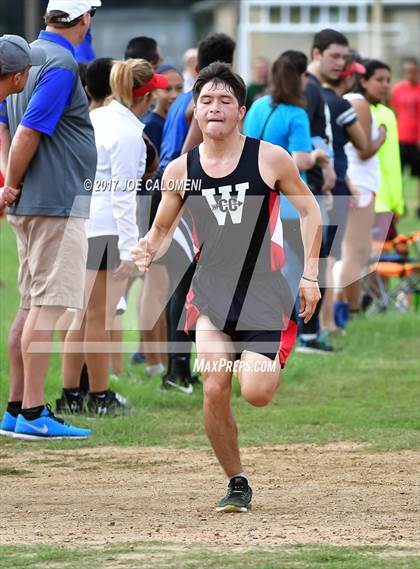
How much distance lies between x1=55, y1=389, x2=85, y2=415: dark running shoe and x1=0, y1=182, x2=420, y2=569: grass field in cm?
18

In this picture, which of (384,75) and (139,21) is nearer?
(384,75)

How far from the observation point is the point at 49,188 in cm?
816

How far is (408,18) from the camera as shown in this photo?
59.7m

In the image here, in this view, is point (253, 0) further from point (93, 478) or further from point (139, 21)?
point (93, 478)

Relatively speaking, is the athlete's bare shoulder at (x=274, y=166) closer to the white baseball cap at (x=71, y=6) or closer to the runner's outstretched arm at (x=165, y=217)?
the runner's outstretched arm at (x=165, y=217)

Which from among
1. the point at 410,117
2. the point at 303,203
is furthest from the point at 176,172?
the point at 410,117

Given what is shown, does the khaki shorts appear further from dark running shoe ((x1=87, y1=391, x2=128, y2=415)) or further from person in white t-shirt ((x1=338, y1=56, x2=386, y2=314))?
person in white t-shirt ((x1=338, y1=56, x2=386, y2=314))

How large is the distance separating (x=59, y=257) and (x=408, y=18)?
53.7m

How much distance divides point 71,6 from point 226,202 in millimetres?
2269

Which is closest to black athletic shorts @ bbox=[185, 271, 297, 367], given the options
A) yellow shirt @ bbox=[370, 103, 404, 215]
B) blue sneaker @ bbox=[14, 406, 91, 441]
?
blue sneaker @ bbox=[14, 406, 91, 441]

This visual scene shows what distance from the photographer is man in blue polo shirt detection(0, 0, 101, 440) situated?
316 inches

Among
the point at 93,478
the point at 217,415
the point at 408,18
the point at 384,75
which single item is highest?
the point at 408,18

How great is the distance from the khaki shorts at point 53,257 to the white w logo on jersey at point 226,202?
1.77m

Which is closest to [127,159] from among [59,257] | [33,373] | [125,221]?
[125,221]
